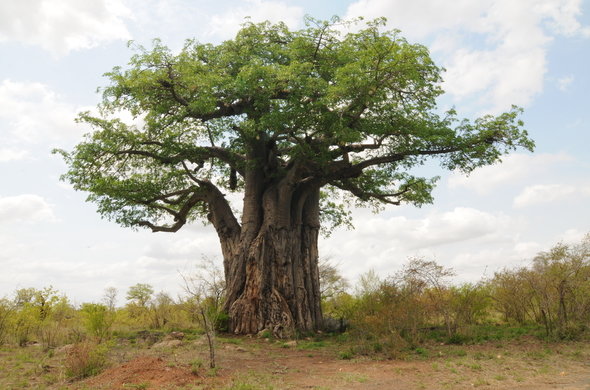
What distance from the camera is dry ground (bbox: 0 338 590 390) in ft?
23.1

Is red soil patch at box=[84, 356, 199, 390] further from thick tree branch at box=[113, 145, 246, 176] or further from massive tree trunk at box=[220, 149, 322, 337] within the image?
thick tree branch at box=[113, 145, 246, 176]

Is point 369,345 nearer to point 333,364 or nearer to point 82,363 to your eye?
point 333,364

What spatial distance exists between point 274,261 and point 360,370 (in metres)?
5.57

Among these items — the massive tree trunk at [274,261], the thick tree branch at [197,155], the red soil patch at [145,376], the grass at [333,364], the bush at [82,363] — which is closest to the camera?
the red soil patch at [145,376]

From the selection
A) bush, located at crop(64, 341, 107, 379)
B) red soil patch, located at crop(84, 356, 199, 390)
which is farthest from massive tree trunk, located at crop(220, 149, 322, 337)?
bush, located at crop(64, 341, 107, 379)

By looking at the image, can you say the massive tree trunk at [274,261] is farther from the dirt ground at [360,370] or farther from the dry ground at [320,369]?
the dirt ground at [360,370]

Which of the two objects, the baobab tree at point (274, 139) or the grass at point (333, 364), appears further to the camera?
the baobab tree at point (274, 139)

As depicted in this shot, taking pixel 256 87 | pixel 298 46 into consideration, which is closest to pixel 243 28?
pixel 298 46

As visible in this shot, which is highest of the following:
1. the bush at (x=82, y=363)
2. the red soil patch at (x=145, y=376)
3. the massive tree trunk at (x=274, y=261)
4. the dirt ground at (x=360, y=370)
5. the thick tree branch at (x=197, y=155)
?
the thick tree branch at (x=197, y=155)

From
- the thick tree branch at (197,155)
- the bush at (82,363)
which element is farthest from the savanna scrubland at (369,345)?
the thick tree branch at (197,155)

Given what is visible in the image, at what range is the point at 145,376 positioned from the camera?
7250 mm

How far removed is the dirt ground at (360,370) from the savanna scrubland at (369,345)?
20 mm

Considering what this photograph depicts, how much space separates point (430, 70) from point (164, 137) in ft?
23.3

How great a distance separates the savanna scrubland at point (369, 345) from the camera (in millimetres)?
7414
